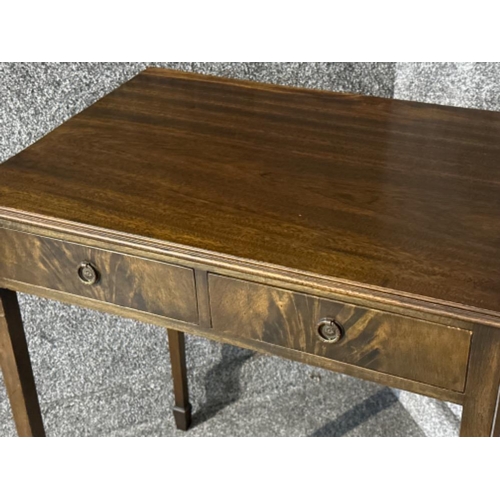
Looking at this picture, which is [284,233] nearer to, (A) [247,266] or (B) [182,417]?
(A) [247,266]

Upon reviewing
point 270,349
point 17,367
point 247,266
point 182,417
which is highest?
point 247,266

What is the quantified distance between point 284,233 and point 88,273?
227 millimetres

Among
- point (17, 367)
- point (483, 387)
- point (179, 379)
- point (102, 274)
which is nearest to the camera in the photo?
point (483, 387)

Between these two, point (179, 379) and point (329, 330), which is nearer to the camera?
point (329, 330)

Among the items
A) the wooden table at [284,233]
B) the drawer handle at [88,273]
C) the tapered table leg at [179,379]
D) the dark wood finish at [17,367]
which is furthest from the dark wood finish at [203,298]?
the tapered table leg at [179,379]

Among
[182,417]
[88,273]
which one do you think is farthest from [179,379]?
[88,273]

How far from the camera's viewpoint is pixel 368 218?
861mm

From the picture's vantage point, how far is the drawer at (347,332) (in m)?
0.78

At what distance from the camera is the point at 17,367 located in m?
1.04

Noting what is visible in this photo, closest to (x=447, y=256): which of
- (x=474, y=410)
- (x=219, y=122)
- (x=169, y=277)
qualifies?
(x=474, y=410)

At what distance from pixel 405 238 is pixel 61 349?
0.82 metres

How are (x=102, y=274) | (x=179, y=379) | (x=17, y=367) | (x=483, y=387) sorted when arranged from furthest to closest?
(x=179, y=379)
(x=17, y=367)
(x=102, y=274)
(x=483, y=387)

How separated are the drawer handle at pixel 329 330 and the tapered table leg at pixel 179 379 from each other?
22.8 inches

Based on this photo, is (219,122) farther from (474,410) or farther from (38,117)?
(474,410)
